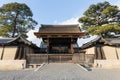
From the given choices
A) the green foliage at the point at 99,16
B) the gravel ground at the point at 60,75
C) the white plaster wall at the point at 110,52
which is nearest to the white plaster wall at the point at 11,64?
the gravel ground at the point at 60,75

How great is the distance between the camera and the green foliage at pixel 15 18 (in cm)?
2844

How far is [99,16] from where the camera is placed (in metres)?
28.2

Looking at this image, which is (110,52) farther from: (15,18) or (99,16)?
(15,18)

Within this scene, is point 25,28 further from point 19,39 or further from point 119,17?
point 119,17

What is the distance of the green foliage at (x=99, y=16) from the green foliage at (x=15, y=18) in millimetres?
9120

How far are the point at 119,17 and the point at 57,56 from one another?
13263 millimetres

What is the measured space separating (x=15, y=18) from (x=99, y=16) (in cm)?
1393

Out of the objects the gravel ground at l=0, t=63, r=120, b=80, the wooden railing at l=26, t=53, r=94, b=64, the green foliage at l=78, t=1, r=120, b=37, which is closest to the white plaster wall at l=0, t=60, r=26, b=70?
the wooden railing at l=26, t=53, r=94, b=64

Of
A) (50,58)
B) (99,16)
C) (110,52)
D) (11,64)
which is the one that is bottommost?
(11,64)

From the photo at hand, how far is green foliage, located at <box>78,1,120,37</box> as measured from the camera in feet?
85.6

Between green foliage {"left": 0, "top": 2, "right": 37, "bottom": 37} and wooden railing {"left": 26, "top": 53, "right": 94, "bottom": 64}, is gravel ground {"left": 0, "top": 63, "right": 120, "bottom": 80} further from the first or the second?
green foliage {"left": 0, "top": 2, "right": 37, "bottom": 37}

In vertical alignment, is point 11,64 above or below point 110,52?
below

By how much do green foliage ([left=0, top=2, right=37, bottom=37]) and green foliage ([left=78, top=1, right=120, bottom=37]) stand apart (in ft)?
29.9

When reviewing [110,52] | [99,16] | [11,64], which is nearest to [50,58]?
[11,64]
